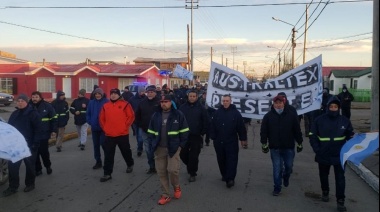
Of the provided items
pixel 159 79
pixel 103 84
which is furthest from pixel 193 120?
pixel 159 79

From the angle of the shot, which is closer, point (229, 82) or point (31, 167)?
point (31, 167)

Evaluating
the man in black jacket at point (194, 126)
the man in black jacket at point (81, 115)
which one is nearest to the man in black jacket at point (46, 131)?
the man in black jacket at point (194, 126)

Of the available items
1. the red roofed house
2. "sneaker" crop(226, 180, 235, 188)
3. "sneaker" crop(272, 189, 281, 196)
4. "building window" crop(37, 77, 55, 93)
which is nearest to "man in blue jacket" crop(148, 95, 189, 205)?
"sneaker" crop(226, 180, 235, 188)

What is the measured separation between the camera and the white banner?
8.62m

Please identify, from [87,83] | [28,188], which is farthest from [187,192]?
[87,83]

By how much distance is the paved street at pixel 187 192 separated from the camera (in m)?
6.00

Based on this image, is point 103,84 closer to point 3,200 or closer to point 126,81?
point 126,81

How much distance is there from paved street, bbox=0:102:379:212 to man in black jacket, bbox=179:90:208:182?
0.33m

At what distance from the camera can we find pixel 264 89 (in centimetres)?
902

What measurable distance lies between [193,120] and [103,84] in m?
35.2

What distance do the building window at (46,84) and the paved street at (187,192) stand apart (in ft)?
117

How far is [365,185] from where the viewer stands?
7473mm

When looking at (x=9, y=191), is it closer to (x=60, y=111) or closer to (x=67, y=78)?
(x=60, y=111)

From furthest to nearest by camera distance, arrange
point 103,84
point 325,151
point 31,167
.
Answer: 1. point 103,84
2. point 31,167
3. point 325,151
